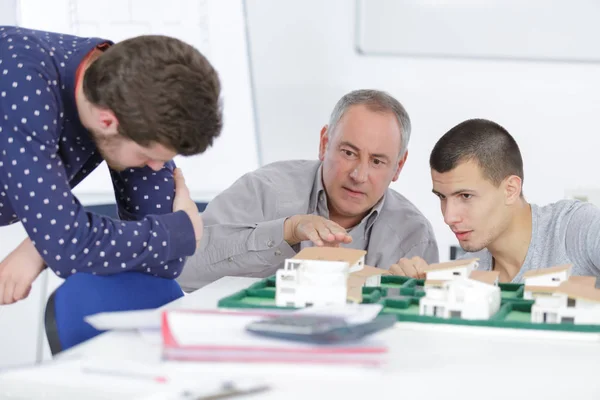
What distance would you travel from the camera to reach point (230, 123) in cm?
333

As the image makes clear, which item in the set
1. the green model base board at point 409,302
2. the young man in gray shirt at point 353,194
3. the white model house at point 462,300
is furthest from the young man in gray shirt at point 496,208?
the white model house at point 462,300

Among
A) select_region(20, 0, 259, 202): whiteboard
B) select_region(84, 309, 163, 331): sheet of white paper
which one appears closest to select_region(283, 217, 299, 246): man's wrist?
select_region(84, 309, 163, 331): sheet of white paper

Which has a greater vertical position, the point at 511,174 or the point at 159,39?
the point at 159,39

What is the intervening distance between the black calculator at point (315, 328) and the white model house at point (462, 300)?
21 centimetres

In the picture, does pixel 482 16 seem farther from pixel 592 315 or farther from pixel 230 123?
pixel 592 315

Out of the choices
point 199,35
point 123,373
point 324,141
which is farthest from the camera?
point 199,35

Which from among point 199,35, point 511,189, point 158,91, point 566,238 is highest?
point 199,35

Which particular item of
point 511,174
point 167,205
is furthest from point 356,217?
point 167,205

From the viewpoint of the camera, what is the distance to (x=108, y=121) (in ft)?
4.46

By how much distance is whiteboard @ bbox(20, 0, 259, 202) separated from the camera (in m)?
3.15

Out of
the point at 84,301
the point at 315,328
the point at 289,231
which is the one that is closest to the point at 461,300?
the point at 315,328

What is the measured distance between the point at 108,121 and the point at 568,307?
33.1 inches

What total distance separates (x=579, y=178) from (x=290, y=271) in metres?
2.28

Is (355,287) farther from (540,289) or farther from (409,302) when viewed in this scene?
(540,289)
